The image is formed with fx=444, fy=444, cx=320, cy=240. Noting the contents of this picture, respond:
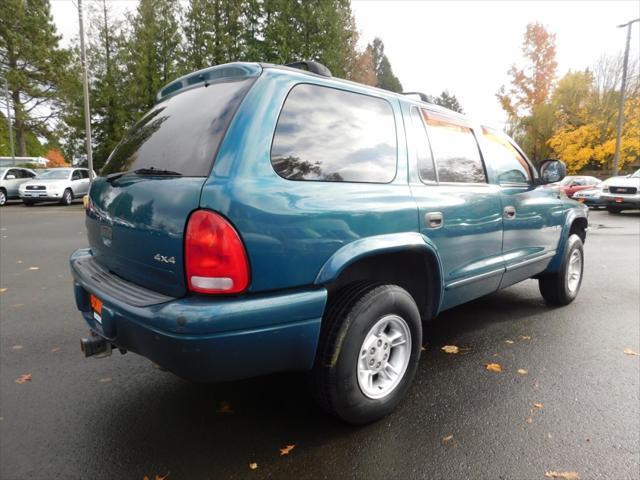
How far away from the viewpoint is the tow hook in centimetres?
241

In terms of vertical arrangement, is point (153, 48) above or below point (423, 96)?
above

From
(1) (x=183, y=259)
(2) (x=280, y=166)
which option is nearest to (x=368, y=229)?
(2) (x=280, y=166)

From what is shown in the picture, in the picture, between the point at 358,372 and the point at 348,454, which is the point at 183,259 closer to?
the point at 358,372

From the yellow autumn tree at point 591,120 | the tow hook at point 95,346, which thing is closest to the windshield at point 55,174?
the tow hook at point 95,346

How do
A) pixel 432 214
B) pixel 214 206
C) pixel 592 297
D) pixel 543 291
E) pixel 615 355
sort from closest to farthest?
1. pixel 214 206
2. pixel 432 214
3. pixel 615 355
4. pixel 543 291
5. pixel 592 297

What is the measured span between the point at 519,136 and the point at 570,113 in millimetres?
3829

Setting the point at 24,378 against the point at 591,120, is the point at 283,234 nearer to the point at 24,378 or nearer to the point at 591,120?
the point at 24,378

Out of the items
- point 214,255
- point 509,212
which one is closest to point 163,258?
point 214,255

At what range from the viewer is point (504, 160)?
3775 millimetres

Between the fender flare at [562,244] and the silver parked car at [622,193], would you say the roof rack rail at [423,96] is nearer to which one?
the fender flare at [562,244]

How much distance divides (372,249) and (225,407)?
1370mm

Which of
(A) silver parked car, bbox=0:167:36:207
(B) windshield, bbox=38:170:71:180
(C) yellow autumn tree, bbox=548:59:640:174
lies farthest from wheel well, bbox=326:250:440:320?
(C) yellow autumn tree, bbox=548:59:640:174

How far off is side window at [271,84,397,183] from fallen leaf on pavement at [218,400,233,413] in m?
1.52

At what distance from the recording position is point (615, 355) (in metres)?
3.48
